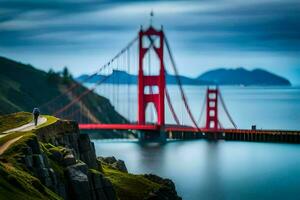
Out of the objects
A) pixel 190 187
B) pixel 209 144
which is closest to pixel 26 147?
pixel 190 187

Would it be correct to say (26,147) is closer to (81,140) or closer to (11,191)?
(11,191)

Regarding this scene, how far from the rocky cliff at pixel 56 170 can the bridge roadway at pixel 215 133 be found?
273 ft

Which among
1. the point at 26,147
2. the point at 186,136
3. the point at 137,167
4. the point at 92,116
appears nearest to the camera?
the point at 26,147

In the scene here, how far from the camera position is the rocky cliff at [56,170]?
3903cm

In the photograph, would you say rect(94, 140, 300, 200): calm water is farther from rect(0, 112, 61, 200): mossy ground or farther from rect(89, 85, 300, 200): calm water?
rect(0, 112, 61, 200): mossy ground

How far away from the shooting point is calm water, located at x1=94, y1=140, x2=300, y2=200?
80.1 metres

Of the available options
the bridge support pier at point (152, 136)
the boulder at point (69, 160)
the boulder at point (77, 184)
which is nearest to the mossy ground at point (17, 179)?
the boulder at point (69, 160)

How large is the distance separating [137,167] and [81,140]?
45370mm

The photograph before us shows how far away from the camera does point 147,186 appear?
58906 mm

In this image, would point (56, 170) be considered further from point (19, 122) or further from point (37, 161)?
point (19, 122)

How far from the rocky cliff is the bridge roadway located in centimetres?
8309

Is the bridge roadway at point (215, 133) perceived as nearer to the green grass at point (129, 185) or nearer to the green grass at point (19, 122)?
the green grass at point (129, 185)

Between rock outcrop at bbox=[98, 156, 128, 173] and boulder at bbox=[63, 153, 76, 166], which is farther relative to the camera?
rock outcrop at bbox=[98, 156, 128, 173]

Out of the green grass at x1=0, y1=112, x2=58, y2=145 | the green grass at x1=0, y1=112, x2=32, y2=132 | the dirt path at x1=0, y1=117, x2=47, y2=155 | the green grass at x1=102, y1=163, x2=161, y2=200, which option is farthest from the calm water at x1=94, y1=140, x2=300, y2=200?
the dirt path at x1=0, y1=117, x2=47, y2=155
